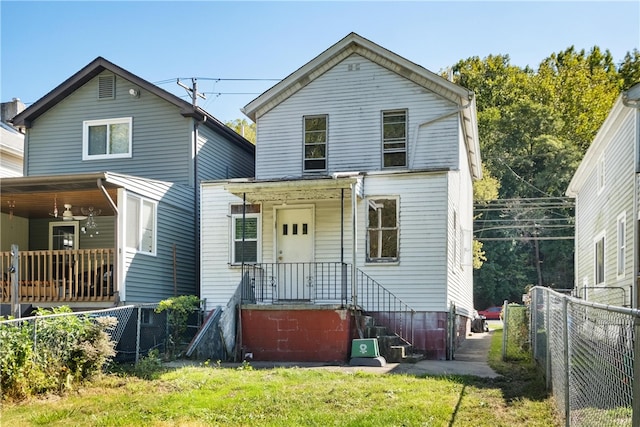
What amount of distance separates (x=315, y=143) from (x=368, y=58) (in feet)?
9.02

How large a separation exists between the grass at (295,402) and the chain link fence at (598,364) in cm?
100

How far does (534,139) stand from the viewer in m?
45.7

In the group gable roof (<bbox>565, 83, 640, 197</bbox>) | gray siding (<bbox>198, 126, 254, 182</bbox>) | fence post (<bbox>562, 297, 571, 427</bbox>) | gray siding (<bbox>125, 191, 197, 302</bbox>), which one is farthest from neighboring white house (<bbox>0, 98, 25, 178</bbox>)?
fence post (<bbox>562, 297, 571, 427</bbox>)

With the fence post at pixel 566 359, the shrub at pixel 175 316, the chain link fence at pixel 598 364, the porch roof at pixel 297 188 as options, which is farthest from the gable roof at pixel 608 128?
the shrub at pixel 175 316

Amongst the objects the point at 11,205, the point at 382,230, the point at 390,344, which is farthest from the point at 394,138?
the point at 11,205

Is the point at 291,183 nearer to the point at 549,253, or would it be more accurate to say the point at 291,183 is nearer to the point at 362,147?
the point at 362,147

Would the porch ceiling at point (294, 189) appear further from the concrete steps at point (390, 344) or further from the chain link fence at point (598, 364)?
the chain link fence at point (598, 364)

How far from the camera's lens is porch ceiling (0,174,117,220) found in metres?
15.9

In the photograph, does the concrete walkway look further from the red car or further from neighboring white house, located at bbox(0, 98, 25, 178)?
the red car

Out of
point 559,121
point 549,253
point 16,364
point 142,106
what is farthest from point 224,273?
point 549,253

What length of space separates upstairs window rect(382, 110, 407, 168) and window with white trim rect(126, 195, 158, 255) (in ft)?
20.7

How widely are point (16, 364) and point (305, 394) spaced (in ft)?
13.3

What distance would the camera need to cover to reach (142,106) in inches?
816

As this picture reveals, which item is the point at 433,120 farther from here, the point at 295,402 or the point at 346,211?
the point at 295,402
